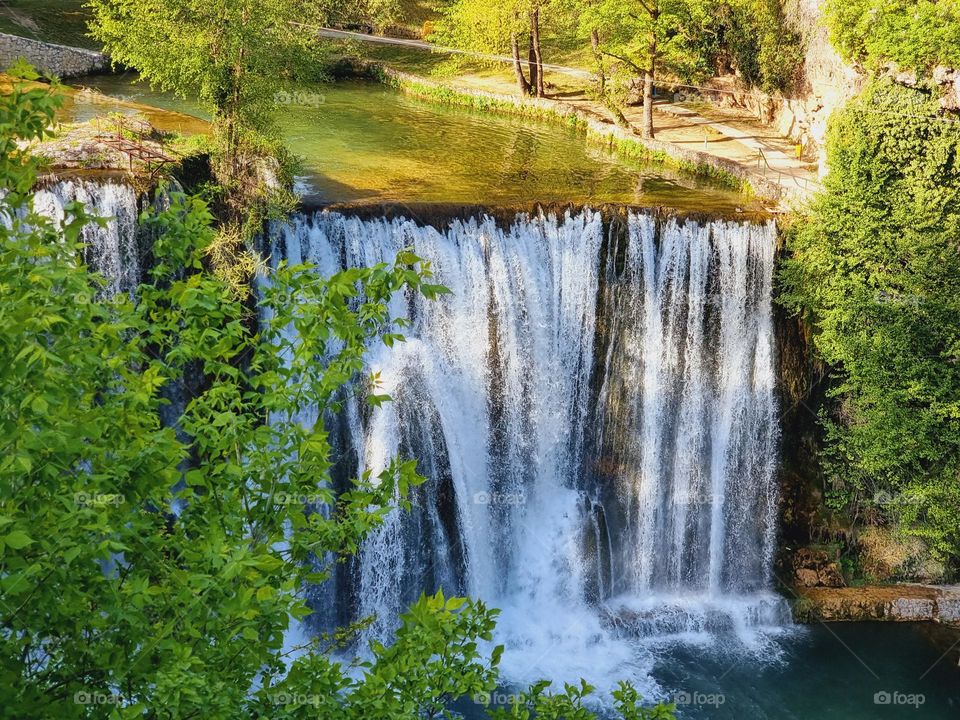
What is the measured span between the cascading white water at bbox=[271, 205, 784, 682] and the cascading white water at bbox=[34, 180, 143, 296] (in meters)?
2.20

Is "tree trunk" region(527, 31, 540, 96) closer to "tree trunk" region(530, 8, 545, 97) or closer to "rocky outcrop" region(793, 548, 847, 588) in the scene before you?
"tree trunk" region(530, 8, 545, 97)

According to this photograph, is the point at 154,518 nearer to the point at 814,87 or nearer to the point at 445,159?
the point at 445,159

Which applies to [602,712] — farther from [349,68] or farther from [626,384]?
[349,68]

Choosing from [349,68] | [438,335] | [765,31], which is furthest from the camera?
[349,68]

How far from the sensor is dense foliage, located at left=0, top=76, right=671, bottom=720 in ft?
16.2

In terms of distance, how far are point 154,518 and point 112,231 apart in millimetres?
8554

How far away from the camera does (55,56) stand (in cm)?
2652

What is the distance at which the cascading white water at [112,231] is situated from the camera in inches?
540

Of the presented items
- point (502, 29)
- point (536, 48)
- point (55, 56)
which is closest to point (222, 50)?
point (55, 56)

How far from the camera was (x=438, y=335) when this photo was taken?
52.7ft

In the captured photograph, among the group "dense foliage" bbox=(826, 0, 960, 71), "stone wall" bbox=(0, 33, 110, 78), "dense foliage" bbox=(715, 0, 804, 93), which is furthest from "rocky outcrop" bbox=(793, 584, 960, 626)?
"stone wall" bbox=(0, 33, 110, 78)

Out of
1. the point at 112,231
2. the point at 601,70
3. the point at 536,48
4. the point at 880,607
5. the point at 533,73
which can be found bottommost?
the point at 880,607

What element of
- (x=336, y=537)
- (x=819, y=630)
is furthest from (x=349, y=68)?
(x=336, y=537)

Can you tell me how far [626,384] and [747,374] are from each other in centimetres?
215
